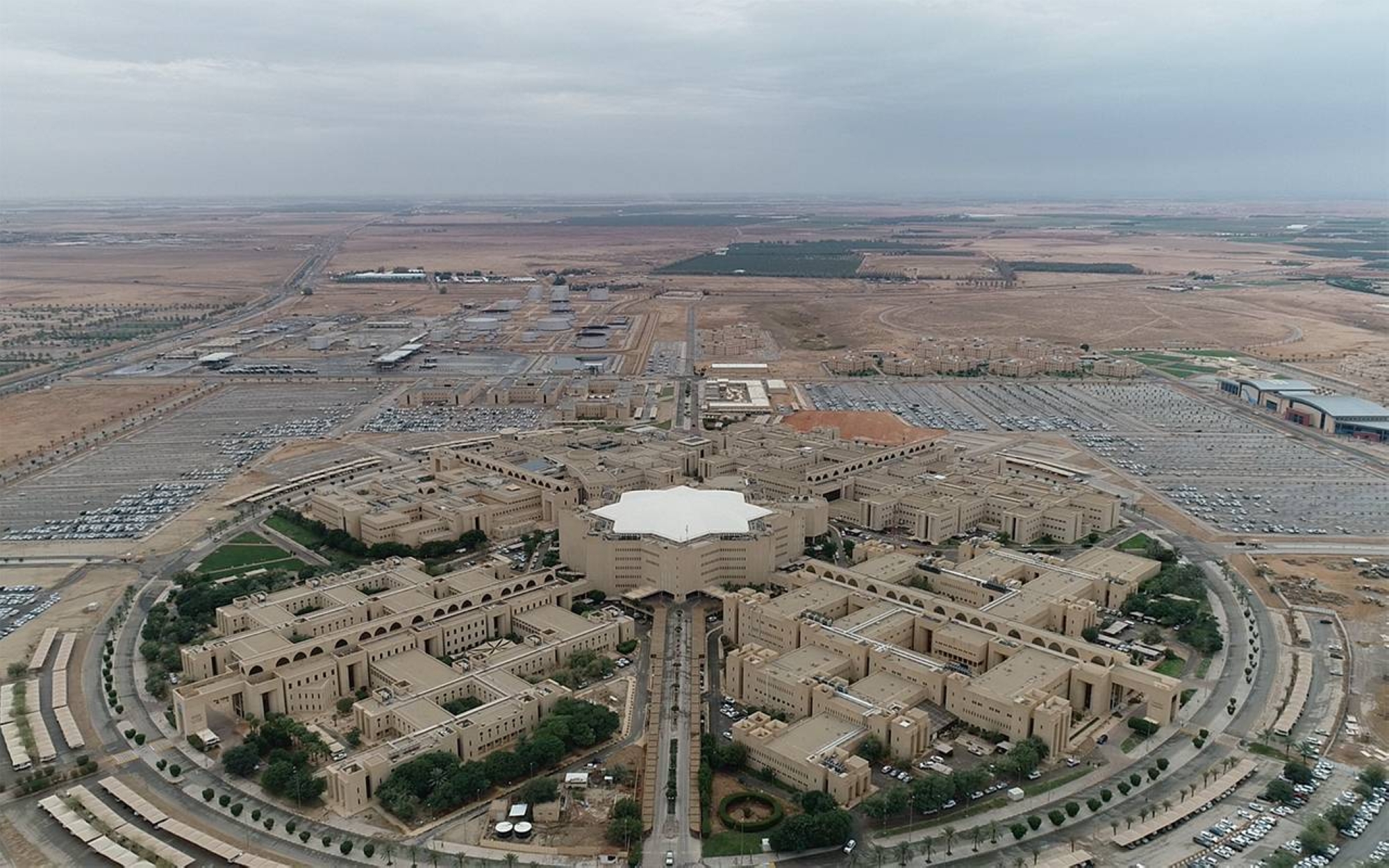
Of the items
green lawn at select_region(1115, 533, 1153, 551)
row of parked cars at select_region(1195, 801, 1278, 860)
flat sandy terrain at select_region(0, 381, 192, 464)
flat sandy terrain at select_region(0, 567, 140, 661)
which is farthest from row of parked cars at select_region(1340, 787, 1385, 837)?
flat sandy terrain at select_region(0, 381, 192, 464)

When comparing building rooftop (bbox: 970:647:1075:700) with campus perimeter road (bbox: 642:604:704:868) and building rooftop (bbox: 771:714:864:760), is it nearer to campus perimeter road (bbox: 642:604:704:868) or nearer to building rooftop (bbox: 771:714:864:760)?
building rooftop (bbox: 771:714:864:760)

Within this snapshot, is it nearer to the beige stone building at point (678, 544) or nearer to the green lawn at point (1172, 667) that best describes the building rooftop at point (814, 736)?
the beige stone building at point (678, 544)

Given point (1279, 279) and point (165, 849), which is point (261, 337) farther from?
point (1279, 279)

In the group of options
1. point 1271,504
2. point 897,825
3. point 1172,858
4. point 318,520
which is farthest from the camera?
point 1271,504

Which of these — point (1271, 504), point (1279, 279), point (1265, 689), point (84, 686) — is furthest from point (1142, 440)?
point (1279, 279)

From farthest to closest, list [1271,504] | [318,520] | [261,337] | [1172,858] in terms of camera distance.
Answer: [261,337] → [1271,504] → [318,520] → [1172,858]

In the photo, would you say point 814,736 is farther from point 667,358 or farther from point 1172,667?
point 667,358

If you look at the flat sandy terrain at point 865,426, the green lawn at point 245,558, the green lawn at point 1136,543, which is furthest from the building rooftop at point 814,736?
the flat sandy terrain at point 865,426
